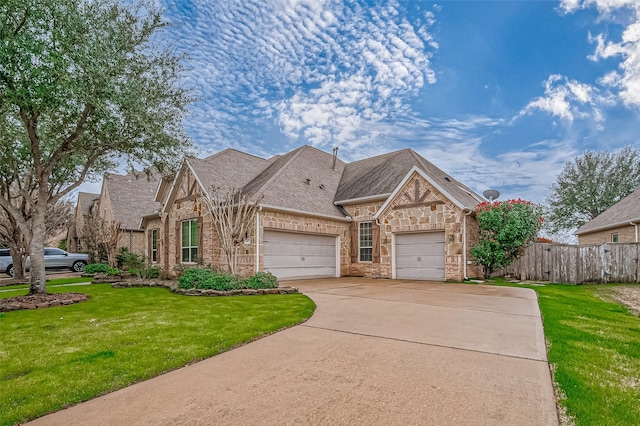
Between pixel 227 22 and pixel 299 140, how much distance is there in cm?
956

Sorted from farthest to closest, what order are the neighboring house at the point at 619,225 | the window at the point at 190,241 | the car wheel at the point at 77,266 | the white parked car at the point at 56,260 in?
the car wheel at the point at 77,266
the white parked car at the point at 56,260
the neighboring house at the point at 619,225
the window at the point at 190,241

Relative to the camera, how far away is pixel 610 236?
2027cm

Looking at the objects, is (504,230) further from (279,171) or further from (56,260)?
(56,260)

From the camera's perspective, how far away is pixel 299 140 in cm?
2095

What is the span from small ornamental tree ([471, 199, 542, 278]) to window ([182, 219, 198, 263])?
11692mm

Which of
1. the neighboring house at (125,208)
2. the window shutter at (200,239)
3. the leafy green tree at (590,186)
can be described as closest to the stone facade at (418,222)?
the window shutter at (200,239)

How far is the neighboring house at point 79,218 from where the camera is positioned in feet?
95.9

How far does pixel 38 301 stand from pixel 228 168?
9.58 metres

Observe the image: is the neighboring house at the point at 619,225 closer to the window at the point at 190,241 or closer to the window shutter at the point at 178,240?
the window at the point at 190,241

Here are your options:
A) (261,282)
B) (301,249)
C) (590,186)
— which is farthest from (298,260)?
(590,186)

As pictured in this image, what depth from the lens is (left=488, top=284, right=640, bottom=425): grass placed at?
2945 mm

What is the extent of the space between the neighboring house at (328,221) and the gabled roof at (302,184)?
0.21 ft

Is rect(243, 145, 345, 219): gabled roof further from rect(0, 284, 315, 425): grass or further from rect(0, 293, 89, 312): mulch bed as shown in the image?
rect(0, 293, 89, 312): mulch bed

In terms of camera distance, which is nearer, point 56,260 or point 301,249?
point 301,249
